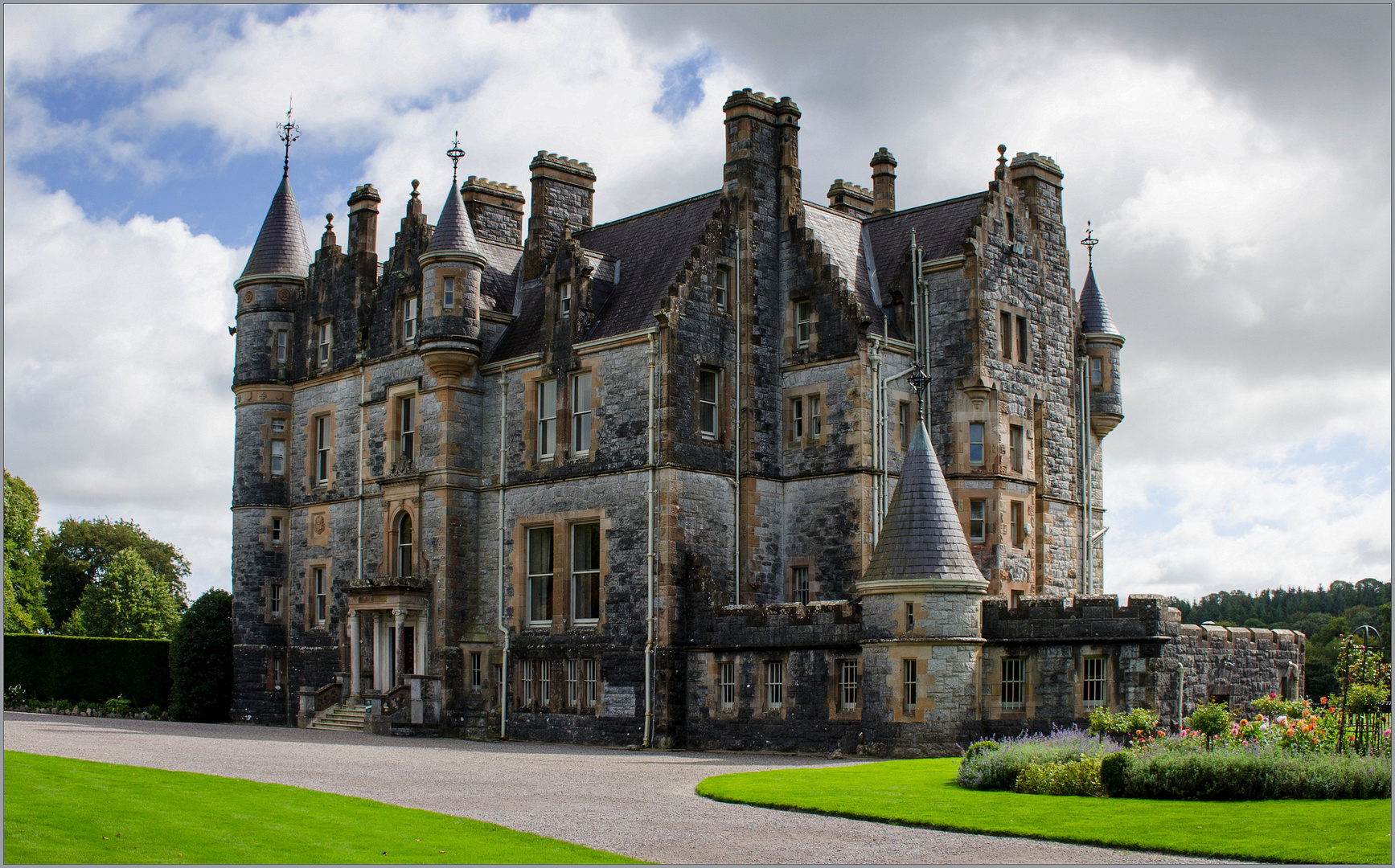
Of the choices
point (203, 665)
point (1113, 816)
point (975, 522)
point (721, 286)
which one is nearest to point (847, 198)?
point (721, 286)

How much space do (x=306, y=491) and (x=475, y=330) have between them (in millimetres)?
9553

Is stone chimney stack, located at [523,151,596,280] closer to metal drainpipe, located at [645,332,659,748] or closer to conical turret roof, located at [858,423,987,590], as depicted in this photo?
metal drainpipe, located at [645,332,659,748]

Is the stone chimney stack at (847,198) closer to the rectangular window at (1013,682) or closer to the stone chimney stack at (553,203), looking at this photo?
the stone chimney stack at (553,203)

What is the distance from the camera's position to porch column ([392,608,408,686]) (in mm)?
37094

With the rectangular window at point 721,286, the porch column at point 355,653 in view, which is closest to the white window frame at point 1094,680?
the rectangular window at point 721,286

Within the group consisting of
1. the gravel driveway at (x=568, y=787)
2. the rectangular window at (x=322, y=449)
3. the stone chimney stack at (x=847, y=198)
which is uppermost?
the stone chimney stack at (x=847, y=198)

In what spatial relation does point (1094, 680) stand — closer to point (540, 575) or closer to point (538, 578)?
point (540, 575)

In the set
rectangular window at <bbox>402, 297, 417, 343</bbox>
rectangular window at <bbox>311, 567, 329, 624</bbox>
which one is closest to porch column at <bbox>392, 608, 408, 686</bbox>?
rectangular window at <bbox>311, 567, 329, 624</bbox>

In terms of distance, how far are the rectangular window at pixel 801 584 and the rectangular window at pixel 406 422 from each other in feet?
36.3

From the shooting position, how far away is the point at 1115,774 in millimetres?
19406

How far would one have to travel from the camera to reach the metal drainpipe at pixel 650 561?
1286 inches

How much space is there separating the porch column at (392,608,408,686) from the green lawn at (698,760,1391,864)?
55.9 ft

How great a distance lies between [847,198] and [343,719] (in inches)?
783

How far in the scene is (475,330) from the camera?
37500 millimetres
